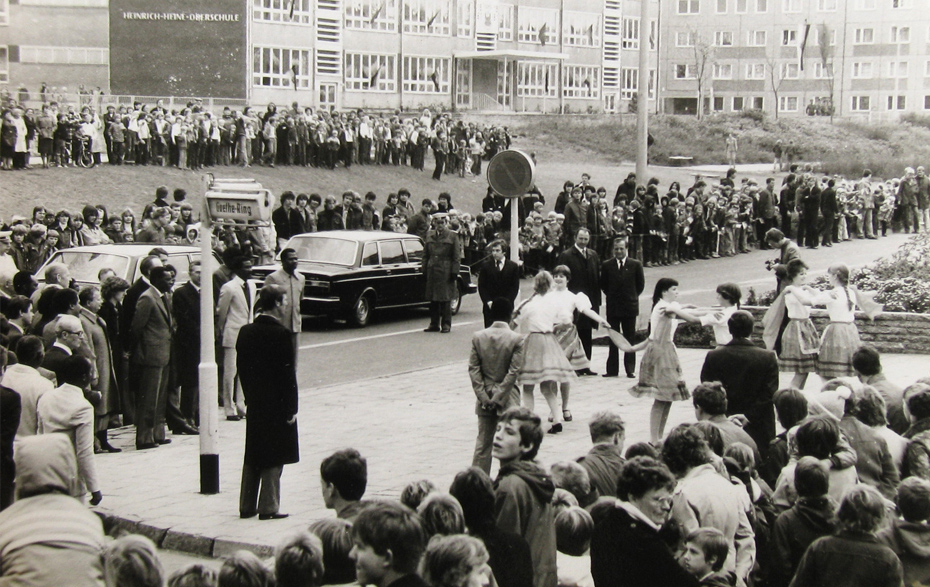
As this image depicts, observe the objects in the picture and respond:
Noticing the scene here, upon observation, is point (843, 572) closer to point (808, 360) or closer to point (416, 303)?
point (808, 360)

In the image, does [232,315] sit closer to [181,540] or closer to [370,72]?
[181,540]

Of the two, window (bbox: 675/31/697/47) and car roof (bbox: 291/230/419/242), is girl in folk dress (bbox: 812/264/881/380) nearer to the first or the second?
car roof (bbox: 291/230/419/242)

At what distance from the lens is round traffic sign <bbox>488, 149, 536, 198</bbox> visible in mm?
14383

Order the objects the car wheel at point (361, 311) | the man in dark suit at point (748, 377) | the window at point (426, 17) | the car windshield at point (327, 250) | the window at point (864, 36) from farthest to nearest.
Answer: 1. the window at point (864, 36)
2. the window at point (426, 17)
3. the car windshield at point (327, 250)
4. the car wheel at point (361, 311)
5. the man in dark suit at point (748, 377)

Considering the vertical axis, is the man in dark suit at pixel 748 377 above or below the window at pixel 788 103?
below

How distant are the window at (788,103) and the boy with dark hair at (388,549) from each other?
258 ft

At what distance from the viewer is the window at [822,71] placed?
7662cm

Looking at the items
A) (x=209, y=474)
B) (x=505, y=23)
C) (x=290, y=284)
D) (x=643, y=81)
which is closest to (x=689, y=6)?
(x=505, y=23)

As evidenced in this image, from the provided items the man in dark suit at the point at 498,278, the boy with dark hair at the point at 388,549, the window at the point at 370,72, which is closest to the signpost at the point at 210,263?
the boy with dark hair at the point at 388,549

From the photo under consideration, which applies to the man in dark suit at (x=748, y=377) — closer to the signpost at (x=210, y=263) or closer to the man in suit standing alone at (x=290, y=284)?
the signpost at (x=210, y=263)

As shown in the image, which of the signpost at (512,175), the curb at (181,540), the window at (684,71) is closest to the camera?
the curb at (181,540)

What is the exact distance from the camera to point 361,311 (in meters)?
19.9

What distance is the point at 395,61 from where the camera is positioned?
189 ft

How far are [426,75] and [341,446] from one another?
49.9 meters
